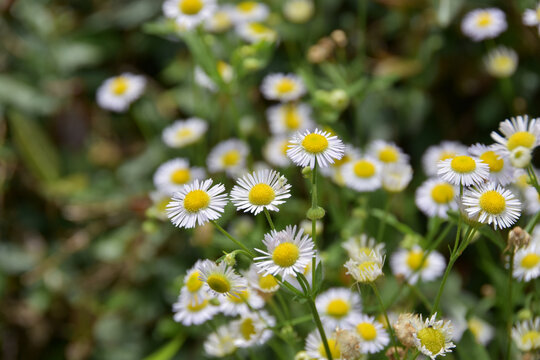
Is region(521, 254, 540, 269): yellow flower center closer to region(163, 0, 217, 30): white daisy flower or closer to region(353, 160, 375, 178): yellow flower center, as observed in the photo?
region(353, 160, 375, 178): yellow flower center

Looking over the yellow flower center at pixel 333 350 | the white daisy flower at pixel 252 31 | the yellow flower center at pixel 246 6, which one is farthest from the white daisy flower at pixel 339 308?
the yellow flower center at pixel 246 6

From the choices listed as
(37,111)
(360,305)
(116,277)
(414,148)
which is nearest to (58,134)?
(37,111)

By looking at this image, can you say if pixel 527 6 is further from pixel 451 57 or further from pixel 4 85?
pixel 4 85

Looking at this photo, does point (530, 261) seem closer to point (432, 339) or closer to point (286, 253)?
point (432, 339)

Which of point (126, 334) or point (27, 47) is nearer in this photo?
point (126, 334)

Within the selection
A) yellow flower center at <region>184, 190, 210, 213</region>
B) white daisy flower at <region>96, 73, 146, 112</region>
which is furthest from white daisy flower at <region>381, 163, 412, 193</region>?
white daisy flower at <region>96, 73, 146, 112</region>

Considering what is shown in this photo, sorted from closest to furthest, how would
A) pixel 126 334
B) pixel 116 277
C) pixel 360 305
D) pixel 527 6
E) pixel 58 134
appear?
pixel 360 305
pixel 527 6
pixel 126 334
pixel 116 277
pixel 58 134
